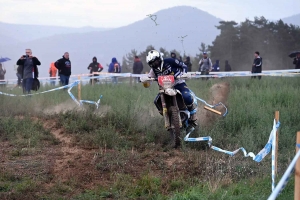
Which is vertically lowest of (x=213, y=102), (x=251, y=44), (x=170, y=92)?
(x=213, y=102)

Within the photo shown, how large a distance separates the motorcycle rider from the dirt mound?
28.3 inches

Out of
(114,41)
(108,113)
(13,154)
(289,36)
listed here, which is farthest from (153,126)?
(114,41)

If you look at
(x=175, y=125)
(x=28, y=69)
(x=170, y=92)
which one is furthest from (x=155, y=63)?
(x=28, y=69)

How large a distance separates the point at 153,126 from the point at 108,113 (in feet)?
4.18

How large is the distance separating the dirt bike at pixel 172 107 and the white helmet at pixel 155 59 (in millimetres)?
322

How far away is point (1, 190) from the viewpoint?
6848mm

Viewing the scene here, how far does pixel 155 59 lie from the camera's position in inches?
377

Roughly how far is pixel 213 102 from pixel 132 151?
4.05 m

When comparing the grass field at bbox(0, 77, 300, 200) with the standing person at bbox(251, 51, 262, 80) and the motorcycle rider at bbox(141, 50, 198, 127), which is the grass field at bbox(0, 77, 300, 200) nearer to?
the motorcycle rider at bbox(141, 50, 198, 127)

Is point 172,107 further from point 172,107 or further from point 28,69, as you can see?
point 28,69

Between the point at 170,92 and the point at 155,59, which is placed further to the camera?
the point at 155,59

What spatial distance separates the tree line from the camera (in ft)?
133

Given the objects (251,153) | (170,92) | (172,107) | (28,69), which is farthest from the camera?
(28,69)

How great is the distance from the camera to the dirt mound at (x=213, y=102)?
11.0 m
